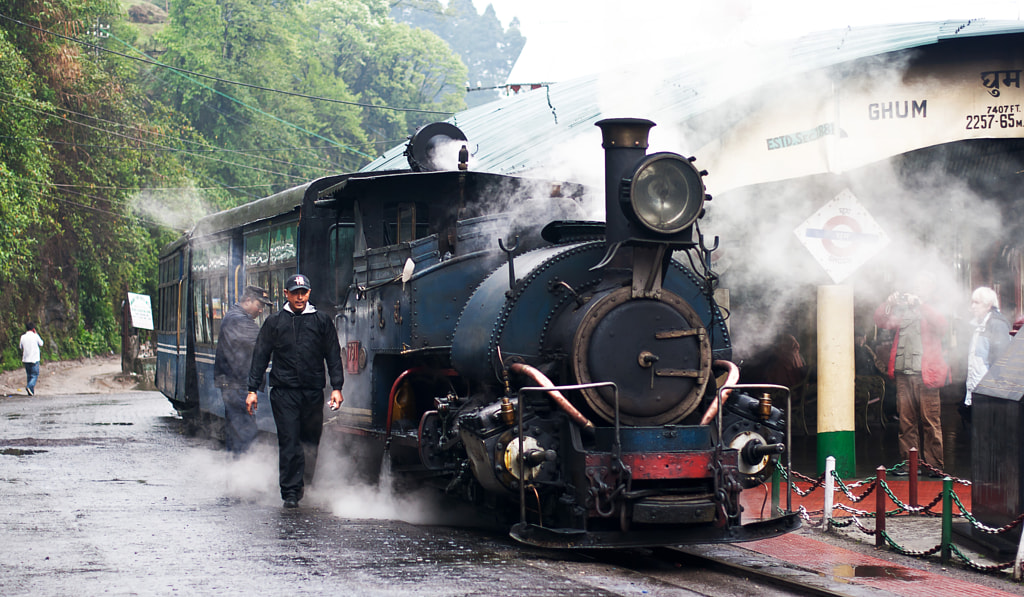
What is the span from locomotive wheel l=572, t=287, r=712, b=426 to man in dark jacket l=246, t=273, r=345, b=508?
9.33ft

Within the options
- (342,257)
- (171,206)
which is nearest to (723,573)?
(342,257)

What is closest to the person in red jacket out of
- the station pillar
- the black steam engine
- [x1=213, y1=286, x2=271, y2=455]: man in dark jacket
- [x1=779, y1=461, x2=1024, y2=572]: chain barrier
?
the station pillar

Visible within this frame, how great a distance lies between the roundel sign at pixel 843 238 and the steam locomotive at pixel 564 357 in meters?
1.98

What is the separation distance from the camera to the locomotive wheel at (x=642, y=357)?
6.41 meters

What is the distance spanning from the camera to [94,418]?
18.3m

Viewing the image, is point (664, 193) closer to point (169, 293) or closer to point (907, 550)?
point (907, 550)

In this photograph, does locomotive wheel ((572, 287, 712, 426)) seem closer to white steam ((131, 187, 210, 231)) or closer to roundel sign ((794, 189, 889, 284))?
roundel sign ((794, 189, 889, 284))

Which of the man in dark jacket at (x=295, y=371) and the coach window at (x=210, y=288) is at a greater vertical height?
the coach window at (x=210, y=288)

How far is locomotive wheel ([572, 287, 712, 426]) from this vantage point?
6.41 metres

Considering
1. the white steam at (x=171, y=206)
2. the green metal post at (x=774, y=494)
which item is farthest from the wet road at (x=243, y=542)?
the white steam at (x=171, y=206)

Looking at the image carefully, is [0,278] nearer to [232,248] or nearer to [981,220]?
[232,248]

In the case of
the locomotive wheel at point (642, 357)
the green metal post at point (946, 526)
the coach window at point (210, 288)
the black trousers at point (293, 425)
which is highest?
the coach window at point (210, 288)

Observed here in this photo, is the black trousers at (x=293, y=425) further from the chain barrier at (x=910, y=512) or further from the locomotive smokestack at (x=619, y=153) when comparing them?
the chain barrier at (x=910, y=512)

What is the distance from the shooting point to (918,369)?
10.4 m
